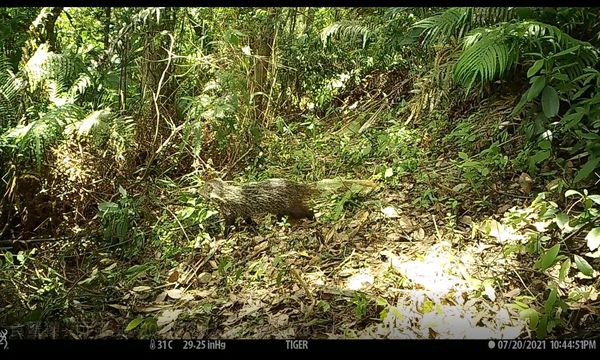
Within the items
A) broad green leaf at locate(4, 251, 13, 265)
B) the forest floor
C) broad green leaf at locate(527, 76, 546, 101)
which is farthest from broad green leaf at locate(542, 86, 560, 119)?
broad green leaf at locate(4, 251, 13, 265)

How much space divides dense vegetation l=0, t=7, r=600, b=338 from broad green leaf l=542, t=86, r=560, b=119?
5 cm

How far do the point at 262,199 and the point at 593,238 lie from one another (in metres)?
1.31

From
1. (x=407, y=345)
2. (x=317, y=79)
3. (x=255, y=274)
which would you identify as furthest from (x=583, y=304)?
(x=317, y=79)

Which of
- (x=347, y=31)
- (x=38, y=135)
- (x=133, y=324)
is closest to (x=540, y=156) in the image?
(x=347, y=31)

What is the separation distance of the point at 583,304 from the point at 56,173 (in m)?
2.15

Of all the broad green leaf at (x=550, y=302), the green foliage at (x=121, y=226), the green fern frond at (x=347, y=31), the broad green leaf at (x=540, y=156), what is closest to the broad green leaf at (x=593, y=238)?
the broad green leaf at (x=550, y=302)

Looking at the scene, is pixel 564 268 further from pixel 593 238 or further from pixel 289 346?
pixel 289 346

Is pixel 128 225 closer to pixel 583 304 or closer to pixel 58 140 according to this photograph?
pixel 58 140

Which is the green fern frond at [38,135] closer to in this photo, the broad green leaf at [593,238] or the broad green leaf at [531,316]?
the broad green leaf at [531,316]

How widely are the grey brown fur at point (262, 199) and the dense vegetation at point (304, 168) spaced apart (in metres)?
0.05

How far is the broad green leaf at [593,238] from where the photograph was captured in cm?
165

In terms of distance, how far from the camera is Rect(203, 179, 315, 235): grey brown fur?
229 cm

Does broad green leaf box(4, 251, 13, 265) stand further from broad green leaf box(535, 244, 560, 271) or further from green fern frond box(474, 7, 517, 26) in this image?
green fern frond box(474, 7, 517, 26)

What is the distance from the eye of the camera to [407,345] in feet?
5.43
